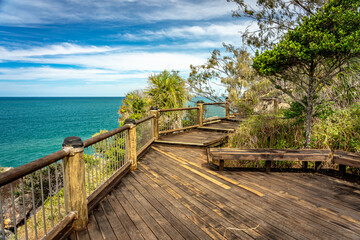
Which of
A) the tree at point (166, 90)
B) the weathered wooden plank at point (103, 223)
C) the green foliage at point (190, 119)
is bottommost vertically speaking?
the weathered wooden plank at point (103, 223)

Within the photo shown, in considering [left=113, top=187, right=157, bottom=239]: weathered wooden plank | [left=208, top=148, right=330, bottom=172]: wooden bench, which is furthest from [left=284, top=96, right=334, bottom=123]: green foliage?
[left=113, top=187, right=157, bottom=239]: weathered wooden plank

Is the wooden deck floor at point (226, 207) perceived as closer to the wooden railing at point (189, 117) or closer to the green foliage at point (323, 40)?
the green foliage at point (323, 40)

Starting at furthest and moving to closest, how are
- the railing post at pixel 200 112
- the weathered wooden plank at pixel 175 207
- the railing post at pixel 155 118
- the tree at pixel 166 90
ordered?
the tree at pixel 166 90 → the railing post at pixel 200 112 → the railing post at pixel 155 118 → the weathered wooden plank at pixel 175 207

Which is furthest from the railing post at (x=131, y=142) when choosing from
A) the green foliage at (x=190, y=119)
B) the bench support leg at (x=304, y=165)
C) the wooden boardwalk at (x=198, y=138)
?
the green foliage at (x=190, y=119)

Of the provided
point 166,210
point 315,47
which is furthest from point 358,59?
point 166,210

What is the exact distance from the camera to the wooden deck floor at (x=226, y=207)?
2680 mm

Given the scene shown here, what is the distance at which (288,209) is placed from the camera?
324 centimetres

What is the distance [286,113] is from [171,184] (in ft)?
13.0

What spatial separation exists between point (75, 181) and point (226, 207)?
2336 millimetres

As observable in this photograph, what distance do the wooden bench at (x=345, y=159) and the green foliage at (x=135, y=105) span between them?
8.46 m

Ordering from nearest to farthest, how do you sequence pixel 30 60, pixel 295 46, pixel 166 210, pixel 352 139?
pixel 166 210
pixel 295 46
pixel 352 139
pixel 30 60

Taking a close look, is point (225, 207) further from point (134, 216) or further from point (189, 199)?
point (134, 216)

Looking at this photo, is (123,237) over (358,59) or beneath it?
beneath

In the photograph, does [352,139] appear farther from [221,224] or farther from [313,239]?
[221,224]
